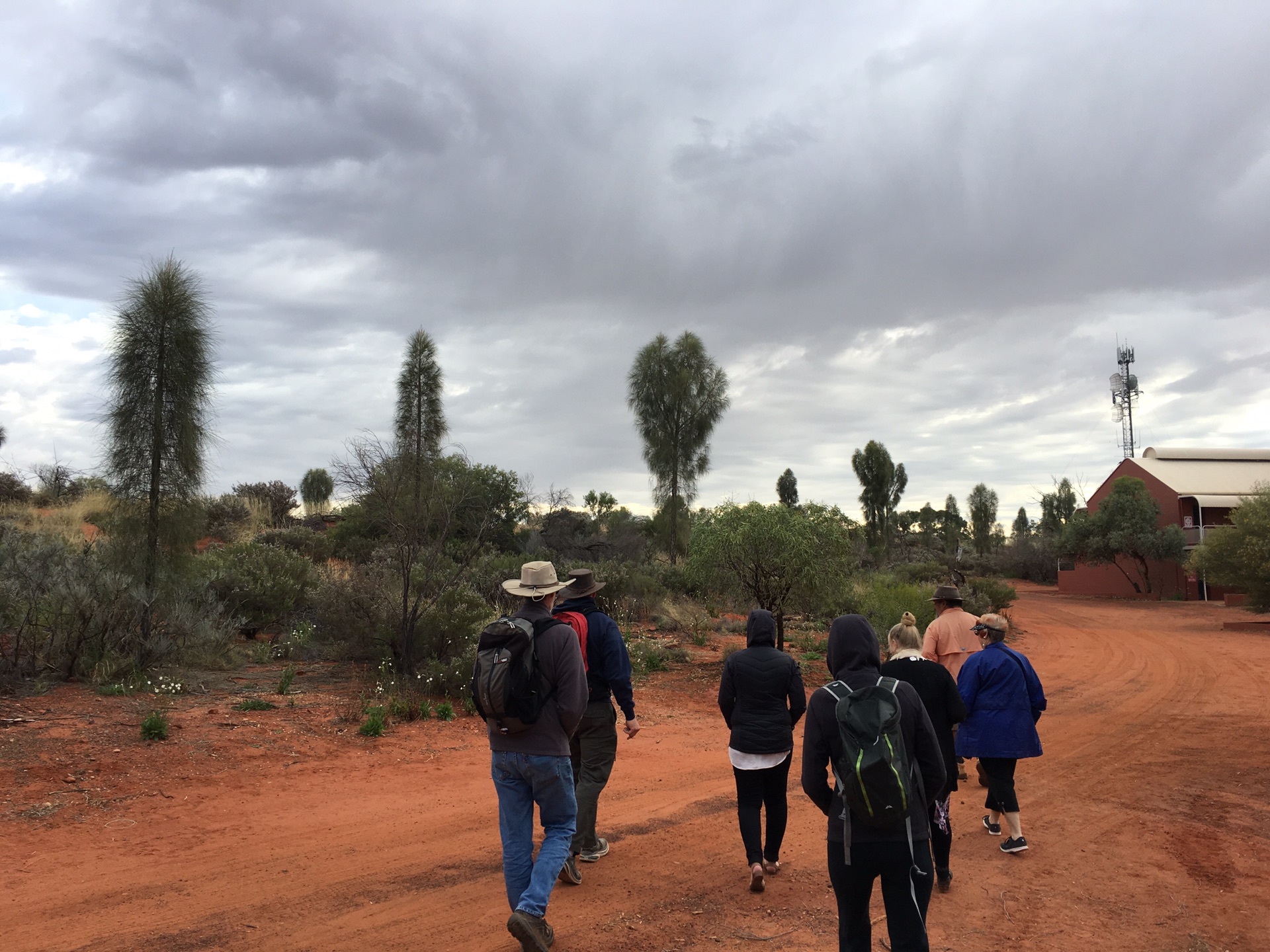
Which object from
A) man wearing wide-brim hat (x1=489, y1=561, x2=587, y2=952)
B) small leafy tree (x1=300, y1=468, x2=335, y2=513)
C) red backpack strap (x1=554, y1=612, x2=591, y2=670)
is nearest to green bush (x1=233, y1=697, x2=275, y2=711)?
red backpack strap (x1=554, y1=612, x2=591, y2=670)

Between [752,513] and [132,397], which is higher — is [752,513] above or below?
below

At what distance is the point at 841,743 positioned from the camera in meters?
3.91

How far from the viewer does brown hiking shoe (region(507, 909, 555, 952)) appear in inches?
172

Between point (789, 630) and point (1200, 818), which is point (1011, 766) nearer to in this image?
point (1200, 818)

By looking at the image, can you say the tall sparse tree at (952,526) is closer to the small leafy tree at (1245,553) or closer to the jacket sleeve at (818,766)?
the small leafy tree at (1245,553)

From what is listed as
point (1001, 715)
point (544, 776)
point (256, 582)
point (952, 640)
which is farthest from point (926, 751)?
point (256, 582)

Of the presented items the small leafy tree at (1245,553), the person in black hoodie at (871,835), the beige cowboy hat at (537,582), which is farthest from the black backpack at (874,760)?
the small leafy tree at (1245,553)

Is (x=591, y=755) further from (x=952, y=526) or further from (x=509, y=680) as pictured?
(x=952, y=526)

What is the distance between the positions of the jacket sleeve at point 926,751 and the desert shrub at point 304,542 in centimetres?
2721

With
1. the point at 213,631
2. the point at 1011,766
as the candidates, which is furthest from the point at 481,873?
the point at 213,631

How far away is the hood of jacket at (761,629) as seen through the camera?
5641 mm

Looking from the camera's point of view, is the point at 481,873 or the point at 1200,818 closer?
the point at 481,873

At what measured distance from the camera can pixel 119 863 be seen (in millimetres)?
6020

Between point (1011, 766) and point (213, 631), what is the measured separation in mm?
11699
